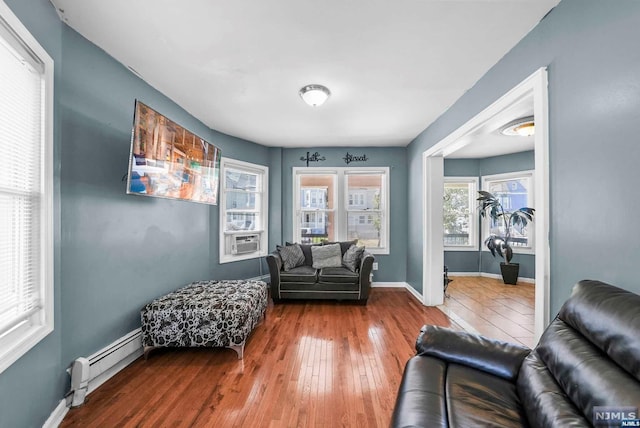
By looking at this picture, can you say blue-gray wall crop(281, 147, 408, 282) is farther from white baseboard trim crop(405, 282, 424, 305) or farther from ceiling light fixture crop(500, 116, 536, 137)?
ceiling light fixture crop(500, 116, 536, 137)

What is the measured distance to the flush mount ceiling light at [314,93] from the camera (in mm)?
2539

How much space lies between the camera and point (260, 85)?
2.56 meters

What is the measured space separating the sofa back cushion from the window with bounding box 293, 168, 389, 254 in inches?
144

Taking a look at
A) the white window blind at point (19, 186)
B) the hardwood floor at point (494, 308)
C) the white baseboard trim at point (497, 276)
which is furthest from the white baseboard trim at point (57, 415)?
the white baseboard trim at point (497, 276)

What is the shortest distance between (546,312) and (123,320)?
327 centimetres

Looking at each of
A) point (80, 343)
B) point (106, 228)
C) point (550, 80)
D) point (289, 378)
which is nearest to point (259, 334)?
point (289, 378)

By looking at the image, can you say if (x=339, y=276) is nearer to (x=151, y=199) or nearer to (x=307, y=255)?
(x=307, y=255)

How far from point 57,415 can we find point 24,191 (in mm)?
1409

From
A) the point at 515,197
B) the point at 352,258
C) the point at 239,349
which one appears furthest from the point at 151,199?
the point at 515,197

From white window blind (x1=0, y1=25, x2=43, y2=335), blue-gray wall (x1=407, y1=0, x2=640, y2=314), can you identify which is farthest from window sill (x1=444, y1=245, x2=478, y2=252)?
white window blind (x1=0, y1=25, x2=43, y2=335)

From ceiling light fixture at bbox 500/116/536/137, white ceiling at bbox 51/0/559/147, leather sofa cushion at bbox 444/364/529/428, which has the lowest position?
leather sofa cushion at bbox 444/364/529/428

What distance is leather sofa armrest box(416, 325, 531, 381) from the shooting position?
1.35m

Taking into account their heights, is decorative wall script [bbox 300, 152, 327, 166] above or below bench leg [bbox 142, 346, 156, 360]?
above

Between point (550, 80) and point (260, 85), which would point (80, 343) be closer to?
point (260, 85)
